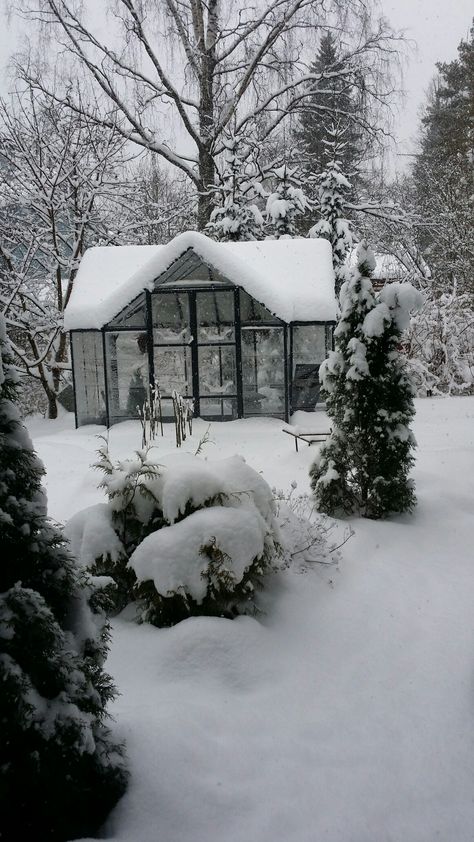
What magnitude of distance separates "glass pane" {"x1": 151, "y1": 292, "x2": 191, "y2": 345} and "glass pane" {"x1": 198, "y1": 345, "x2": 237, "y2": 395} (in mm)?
590

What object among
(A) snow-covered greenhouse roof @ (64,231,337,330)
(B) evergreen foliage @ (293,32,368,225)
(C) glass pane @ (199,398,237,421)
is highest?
(B) evergreen foliage @ (293,32,368,225)

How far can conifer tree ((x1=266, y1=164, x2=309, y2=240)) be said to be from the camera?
68.6ft

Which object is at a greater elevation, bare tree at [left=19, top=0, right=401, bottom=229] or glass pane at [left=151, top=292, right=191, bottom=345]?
bare tree at [left=19, top=0, right=401, bottom=229]

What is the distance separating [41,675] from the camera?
8.20 feet

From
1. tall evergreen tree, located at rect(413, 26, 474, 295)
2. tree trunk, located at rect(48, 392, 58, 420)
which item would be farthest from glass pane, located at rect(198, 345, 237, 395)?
tall evergreen tree, located at rect(413, 26, 474, 295)

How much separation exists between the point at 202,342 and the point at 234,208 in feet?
23.9

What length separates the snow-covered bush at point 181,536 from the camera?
4379 mm

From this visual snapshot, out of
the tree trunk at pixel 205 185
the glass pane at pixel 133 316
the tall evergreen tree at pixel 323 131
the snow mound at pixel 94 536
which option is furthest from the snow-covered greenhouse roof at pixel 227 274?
the snow mound at pixel 94 536

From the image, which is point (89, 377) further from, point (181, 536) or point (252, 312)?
point (181, 536)

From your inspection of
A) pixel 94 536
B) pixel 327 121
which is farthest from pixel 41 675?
pixel 327 121

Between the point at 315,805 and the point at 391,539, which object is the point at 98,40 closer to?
the point at 391,539

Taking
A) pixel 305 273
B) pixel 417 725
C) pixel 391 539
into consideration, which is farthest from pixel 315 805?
pixel 305 273

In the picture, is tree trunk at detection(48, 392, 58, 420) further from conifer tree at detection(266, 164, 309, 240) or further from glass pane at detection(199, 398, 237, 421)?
conifer tree at detection(266, 164, 309, 240)

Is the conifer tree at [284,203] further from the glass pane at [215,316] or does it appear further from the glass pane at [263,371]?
the glass pane at [263,371]
